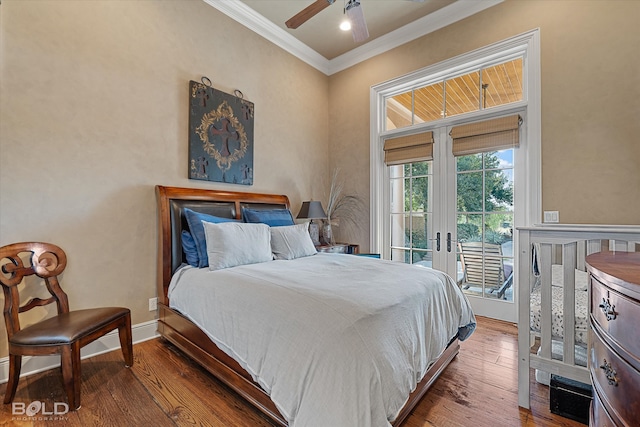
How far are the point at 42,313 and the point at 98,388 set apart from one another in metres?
0.75


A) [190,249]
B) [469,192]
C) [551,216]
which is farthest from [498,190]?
[190,249]

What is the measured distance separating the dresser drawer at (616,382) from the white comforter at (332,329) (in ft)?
2.25

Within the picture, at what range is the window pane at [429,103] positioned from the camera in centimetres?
352

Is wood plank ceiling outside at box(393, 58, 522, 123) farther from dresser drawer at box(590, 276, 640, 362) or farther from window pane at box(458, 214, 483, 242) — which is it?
dresser drawer at box(590, 276, 640, 362)

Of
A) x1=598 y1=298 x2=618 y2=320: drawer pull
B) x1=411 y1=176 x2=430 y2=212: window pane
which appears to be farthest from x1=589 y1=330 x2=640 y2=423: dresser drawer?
x1=411 y1=176 x2=430 y2=212: window pane

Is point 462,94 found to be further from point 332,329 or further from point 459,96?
point 332,329

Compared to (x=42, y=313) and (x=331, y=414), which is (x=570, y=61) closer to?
(x=331, y=414)

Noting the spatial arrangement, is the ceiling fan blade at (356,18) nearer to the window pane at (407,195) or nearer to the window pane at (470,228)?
the window pane at (407,195)

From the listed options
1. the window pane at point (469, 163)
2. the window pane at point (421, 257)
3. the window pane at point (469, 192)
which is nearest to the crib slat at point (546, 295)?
the window pane at point (469, 192)

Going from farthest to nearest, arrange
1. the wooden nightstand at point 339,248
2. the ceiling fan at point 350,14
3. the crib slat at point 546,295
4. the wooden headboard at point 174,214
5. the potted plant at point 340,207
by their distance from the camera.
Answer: the potted plant at point 340,207, the wooden nightstand at point 339,248, the wooden headboard at point 174,214, the ceiling fan at point 350,14, the crib slat at point 546,295

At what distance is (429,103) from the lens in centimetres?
363

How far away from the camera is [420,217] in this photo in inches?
144

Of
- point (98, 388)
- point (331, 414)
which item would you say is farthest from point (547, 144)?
point (98, 388)

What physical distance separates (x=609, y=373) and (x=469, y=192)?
2559mm
